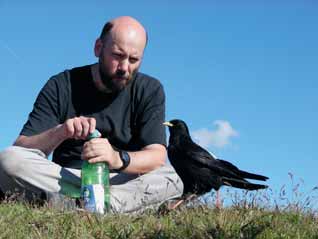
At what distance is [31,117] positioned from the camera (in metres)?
6.93

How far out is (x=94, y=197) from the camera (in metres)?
5.87

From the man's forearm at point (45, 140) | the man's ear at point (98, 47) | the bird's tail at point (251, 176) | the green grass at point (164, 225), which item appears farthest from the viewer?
the bird's tail at point (251, 176)

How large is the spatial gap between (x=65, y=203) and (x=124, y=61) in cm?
162

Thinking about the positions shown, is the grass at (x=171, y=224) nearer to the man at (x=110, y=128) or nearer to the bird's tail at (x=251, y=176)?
the man at (x=110, y=128)

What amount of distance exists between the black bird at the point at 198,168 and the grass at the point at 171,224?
1919mm

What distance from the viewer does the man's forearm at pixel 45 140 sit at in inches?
247

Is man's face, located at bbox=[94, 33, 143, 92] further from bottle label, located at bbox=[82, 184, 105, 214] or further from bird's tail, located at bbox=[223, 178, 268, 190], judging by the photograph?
bird's tail, located at bbox=[223, 178, 268, 190]

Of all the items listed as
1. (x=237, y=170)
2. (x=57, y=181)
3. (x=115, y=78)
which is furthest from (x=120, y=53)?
(x=237, y=170)

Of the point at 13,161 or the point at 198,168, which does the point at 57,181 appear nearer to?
the point at 13,161

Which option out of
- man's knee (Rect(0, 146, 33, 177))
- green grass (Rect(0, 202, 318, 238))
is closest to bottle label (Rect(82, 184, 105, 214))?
green grass (Rect(0, 202, 318, 238))

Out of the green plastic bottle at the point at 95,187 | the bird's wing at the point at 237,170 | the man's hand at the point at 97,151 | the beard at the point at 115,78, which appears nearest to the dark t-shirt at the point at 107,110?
the beard at the point at 115,78

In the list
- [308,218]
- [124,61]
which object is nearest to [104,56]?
[124,61]

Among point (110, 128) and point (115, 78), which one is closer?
point (115, 78)

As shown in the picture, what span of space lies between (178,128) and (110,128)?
4.82 feet
